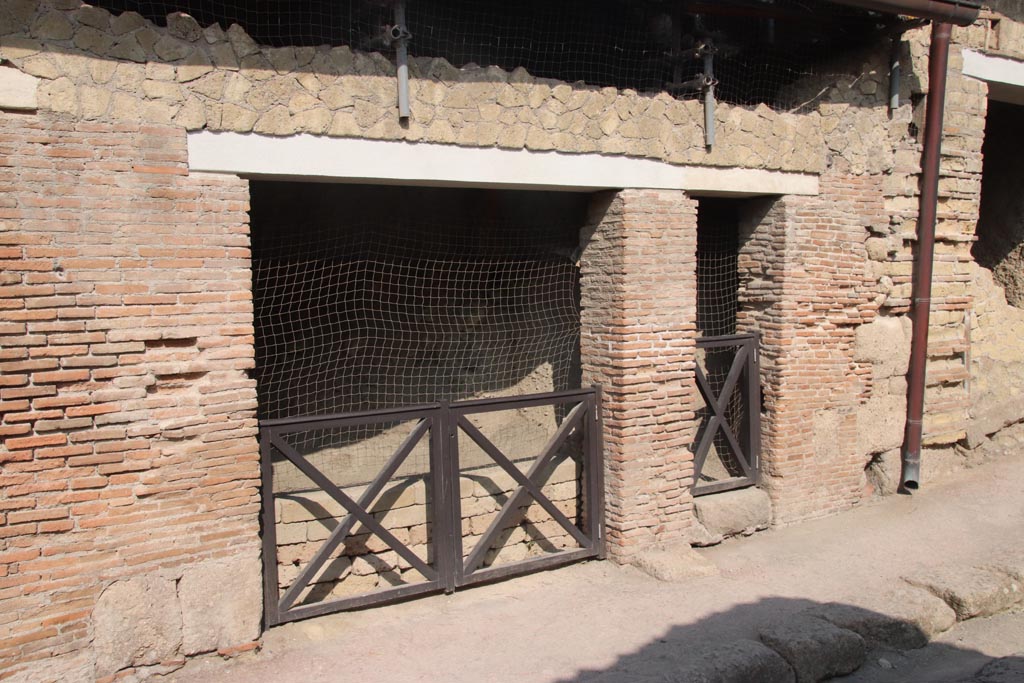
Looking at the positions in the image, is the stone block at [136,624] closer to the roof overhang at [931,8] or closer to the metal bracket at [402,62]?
the metal bracket at [402,62]

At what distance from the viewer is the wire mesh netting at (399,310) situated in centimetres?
620

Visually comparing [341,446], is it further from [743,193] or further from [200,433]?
[743,193]

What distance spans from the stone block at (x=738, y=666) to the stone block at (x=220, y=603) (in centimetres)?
251

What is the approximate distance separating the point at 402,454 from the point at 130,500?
171cm

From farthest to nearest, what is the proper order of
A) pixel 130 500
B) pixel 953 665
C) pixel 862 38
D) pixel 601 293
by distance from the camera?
pixel 862 38
pixel 601 293
pixel 953 665
pixel 130 500

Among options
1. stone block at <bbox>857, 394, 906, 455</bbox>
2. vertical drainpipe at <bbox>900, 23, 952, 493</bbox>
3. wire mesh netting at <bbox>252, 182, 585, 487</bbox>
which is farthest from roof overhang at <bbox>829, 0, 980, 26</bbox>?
stone block at <bbox>857, 394, 906, 455</bbox>

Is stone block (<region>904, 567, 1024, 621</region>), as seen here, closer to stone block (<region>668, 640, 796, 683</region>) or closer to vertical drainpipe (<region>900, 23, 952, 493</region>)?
vertical drainpipe (<region>900, 23, 952, 493</region>)

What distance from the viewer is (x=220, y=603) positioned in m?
4.59

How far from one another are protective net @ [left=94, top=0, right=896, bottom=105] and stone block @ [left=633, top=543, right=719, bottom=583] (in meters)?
3.73

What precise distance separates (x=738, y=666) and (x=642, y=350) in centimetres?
239

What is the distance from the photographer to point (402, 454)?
5348 mm

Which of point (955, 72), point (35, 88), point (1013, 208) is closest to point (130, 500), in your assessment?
point (35, 88)

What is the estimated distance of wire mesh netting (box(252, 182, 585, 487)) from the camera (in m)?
6.20

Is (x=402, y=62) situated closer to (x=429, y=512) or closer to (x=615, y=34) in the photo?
(x=615, y=34)
